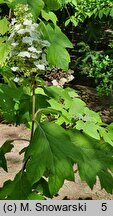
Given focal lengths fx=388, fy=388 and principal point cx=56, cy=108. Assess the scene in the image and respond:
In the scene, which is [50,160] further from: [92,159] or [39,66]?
[39,66]

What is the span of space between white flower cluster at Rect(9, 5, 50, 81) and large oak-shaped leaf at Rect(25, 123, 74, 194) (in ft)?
0.99

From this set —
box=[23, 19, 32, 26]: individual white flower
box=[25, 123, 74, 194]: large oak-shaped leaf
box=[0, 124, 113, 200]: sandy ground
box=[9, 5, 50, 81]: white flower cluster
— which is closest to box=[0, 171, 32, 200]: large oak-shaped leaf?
box=[25, 123, 74, 194]: large oak-shaped leaf

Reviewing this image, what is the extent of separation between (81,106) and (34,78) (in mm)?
699

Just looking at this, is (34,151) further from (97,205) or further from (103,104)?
(103,104)

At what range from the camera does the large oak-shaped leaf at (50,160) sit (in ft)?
5.57

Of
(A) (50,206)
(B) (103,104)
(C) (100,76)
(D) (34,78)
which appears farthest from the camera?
(B) (103,104)

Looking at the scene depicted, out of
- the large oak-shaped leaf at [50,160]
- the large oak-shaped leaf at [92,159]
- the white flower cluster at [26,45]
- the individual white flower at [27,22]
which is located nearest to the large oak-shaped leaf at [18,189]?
the large oak-shaped leaf at [50,160]

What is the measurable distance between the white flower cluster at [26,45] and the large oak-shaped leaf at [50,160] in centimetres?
30

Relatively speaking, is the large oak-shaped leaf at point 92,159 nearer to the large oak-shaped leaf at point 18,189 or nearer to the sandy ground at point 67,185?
the large oak-shaped leaf at point 18,189

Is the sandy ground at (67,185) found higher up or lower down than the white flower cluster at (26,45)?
lower down

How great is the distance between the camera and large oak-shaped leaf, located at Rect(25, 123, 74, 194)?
5.57 feet

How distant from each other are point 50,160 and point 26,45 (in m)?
0.52

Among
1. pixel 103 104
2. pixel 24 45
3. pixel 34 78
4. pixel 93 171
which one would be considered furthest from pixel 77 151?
pixel 103 104

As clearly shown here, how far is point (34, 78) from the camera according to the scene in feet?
5.96
